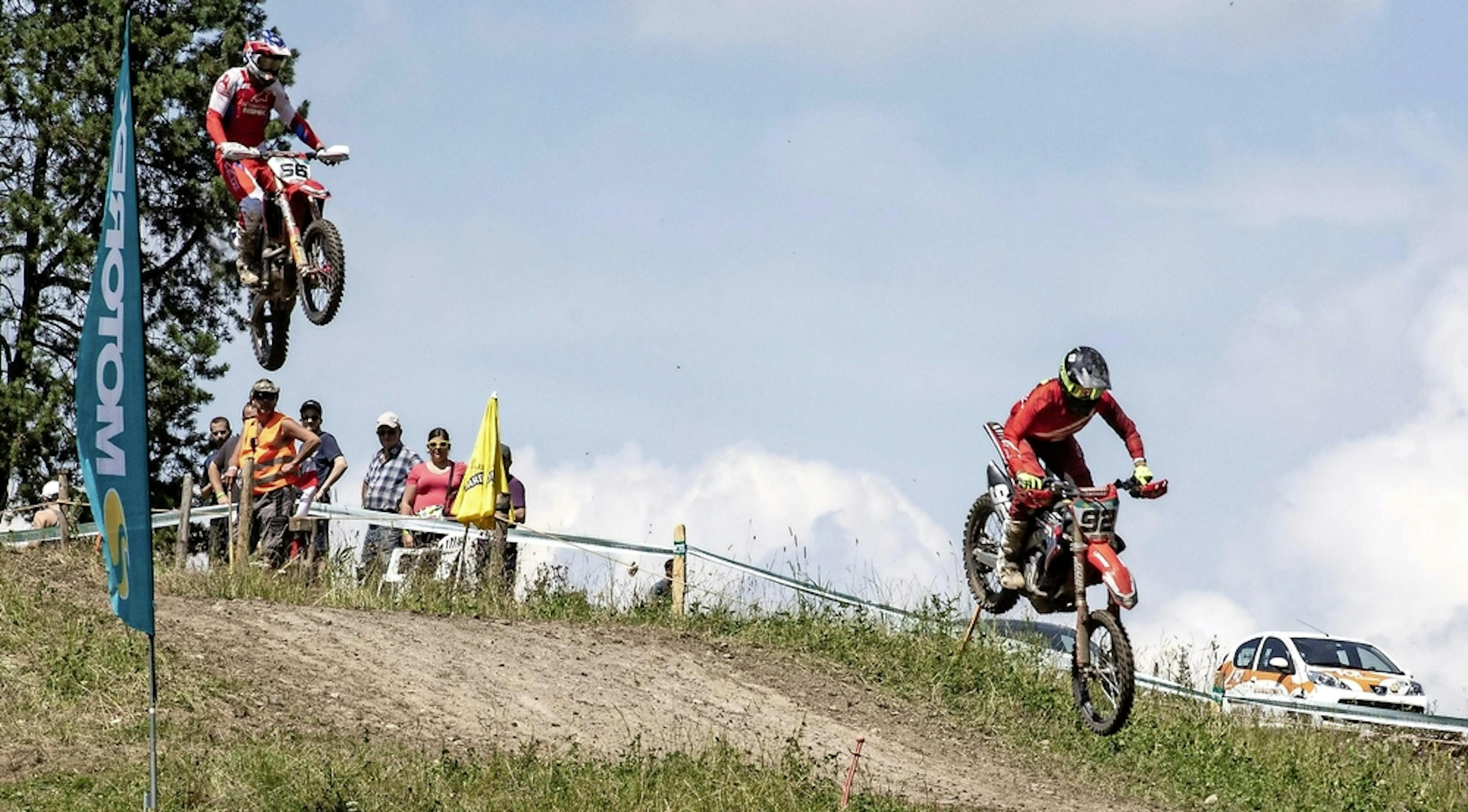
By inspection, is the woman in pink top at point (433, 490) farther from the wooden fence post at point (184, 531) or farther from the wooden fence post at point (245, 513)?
the wooden fence post at point (184, 531)

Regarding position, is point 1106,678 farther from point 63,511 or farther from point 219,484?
point 63,511

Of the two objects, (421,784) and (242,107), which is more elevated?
(242,107)

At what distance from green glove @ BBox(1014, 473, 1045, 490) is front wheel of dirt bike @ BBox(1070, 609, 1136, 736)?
38.0 inches

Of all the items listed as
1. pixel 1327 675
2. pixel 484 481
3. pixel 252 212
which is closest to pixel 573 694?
pixel 484 481

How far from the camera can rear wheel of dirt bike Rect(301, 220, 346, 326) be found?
1395 centimetres

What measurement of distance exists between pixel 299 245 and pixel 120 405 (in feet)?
14.9

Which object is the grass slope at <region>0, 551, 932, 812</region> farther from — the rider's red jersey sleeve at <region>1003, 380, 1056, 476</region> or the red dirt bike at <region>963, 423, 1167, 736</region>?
the rider's red jersey sleeve at <region>1003, 380, 1056, 476</region>

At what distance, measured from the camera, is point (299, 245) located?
1421 centimetres

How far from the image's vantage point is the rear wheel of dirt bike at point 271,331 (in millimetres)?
15141

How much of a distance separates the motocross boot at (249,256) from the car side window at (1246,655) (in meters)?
14.9

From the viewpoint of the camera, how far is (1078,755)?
633 inches

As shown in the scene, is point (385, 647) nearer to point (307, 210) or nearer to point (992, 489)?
point (307, 210)

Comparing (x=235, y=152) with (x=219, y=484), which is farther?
(x=219, y=484)

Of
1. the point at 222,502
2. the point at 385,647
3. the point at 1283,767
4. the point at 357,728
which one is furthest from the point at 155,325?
the point at 1283,767
